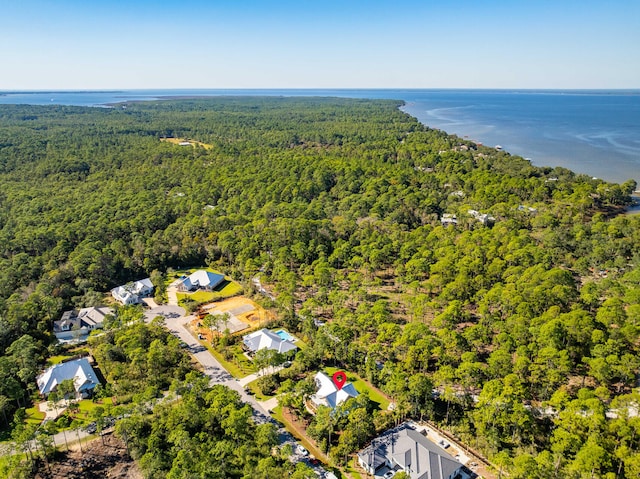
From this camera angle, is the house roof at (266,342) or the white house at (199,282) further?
the white house at (199,282)

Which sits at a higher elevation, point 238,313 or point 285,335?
point 285,335

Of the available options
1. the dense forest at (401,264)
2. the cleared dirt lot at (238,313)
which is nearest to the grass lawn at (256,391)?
the dense forest at (401,264)

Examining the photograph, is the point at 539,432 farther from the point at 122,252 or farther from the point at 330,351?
the point at 122,252

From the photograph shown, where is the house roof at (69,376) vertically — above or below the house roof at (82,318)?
below

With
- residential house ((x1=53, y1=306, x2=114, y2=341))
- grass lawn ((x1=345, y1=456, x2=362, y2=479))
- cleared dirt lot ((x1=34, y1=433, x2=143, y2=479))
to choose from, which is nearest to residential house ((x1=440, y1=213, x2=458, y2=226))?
grass lawn ((x1=345, y1=456, x2=362, y2=479))

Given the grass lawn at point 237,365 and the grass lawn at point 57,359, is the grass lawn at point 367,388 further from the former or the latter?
the grass lawn at point 57,359

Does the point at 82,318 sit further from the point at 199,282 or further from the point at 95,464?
the point at 95,464

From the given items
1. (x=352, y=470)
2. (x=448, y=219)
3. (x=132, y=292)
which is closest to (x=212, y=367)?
(x=352, y=470)

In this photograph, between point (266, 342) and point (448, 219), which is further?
point (448, 219)
